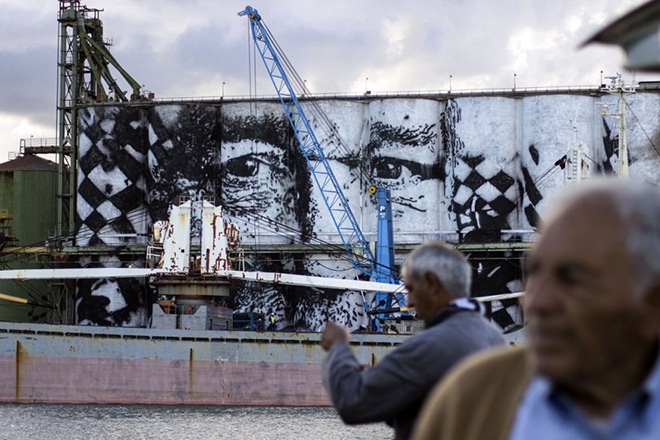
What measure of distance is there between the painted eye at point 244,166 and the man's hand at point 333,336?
53122 millimetres

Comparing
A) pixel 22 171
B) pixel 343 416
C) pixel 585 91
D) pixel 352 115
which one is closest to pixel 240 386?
pixel 352 115

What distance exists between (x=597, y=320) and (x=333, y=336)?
2235 millimetres

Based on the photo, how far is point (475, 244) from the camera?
54.7m

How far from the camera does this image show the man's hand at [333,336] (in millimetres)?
4082

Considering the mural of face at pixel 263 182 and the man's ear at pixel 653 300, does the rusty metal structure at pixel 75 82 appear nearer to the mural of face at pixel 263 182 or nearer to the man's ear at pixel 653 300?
the mural of face at pixel 263 182

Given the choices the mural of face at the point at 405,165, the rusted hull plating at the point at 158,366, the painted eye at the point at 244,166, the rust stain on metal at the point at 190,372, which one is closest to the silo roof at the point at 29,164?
the painted eye at the point at 244,166

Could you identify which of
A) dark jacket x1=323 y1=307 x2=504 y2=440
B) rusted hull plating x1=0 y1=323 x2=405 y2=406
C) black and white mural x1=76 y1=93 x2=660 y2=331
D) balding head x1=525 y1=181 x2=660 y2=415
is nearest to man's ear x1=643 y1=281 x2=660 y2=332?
balding head x1=525 y1=181 x2=660 y2=415

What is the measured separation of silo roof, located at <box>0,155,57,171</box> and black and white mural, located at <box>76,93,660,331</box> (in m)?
8.04

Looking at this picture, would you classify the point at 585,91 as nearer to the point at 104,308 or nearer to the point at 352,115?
the point at 352,115

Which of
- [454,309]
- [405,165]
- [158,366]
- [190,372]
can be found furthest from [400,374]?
[405,165]

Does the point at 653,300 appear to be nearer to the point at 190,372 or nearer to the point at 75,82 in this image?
the point at 190,372

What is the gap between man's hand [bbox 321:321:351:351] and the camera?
408 cm

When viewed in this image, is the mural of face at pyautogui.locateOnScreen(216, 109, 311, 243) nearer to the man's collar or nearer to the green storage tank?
the green storage tank

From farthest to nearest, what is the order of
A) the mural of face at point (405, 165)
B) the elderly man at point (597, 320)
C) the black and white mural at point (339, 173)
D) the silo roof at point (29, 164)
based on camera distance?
the silo roof at point (29, 164) < the mural of face at point (405, 165) < the black and white mural at point (339, 173) < the elderly man at point (597, 320)
